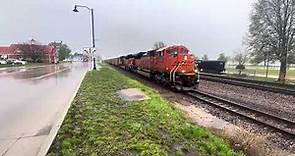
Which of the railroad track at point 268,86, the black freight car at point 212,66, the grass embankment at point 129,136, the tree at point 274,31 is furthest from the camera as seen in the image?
the black freight car at point 212,66

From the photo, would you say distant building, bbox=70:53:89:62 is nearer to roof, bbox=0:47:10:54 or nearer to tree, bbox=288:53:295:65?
roof, bbox=0:47:10:54

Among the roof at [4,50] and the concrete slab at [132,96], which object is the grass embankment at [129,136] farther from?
the roof at [4,50]

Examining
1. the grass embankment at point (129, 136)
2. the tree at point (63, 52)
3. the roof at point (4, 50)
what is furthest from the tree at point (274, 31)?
the roof at point (4, 50)

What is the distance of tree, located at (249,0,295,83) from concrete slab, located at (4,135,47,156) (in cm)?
3880

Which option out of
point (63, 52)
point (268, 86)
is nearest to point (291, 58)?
point (268, 86)

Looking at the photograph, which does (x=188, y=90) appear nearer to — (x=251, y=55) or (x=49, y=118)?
(x=49, y=118)

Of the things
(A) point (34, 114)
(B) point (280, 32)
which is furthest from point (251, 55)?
(A) point (34, 114)

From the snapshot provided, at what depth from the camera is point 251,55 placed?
4588cm

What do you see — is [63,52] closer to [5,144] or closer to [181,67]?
[181,67]

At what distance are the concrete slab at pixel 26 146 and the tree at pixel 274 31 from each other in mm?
38800

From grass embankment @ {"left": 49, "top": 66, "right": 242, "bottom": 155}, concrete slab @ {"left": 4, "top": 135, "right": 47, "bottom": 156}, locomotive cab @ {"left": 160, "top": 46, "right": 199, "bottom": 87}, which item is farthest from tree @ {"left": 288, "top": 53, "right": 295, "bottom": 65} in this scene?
concrete slab @ {"left": 4, "top": 135, "right": 47, "bottom": 156}

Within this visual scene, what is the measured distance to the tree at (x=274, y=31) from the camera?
42.1 metres

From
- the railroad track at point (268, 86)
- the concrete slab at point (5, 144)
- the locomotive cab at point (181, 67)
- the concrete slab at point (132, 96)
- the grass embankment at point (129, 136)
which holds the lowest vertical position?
the railroad track at point (268, 86)

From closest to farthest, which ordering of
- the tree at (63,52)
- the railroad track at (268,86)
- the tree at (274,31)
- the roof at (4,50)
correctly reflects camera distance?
the railroad track at (268,86)
the tree at (274,31)
the tree at (63,52)
the roof at (4,50)
